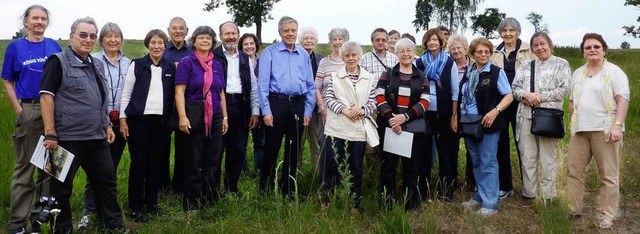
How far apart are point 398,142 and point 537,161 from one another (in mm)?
1690

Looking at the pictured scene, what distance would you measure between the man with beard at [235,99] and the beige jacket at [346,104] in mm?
923

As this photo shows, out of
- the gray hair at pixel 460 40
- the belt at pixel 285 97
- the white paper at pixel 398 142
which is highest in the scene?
the gray hair at pixel 460 40

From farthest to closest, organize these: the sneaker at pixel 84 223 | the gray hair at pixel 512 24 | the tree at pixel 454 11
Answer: the tree at pixel 454 11 < the gray hair at pixel 512 24 < the sneaker at pixel 84 223

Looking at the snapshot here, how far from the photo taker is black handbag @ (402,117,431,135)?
200 inches

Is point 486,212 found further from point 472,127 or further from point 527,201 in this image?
point 472,127

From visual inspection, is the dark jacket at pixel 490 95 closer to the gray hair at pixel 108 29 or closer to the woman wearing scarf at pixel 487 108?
the woman wearing scarf at pixel 487 108

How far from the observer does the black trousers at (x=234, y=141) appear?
540 centimetres

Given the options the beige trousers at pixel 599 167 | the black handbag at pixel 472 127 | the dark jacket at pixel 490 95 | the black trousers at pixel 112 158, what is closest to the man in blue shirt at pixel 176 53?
the black trousers at pixel 112 158

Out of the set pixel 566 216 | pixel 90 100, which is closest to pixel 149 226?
pixel 90 100

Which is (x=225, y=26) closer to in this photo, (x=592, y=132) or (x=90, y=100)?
(x=90, y=100)

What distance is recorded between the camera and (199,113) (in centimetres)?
479

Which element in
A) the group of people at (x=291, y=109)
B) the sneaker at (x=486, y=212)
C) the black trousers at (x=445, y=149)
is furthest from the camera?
the black trousers at (x=445, y=149)

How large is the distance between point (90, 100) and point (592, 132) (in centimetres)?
462

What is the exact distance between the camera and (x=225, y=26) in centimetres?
554
